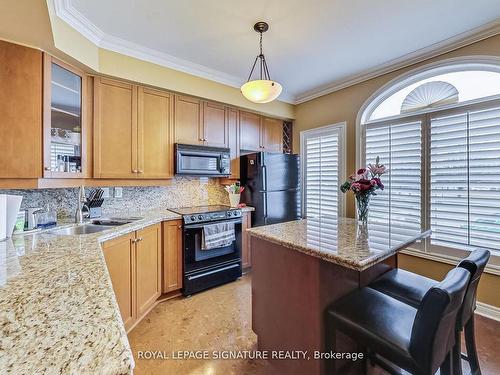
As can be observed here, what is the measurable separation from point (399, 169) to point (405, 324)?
6.84 feet

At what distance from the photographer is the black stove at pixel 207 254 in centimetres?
258

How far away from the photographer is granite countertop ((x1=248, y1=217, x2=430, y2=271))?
116 centimetres

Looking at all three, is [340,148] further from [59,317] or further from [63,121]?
[59,317]

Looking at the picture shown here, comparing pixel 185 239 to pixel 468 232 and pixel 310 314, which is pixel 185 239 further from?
pixel 468 232

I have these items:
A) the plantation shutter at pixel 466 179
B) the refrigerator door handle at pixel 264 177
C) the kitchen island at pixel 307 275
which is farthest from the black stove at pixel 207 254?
the plantation shutter at pixel 466 179

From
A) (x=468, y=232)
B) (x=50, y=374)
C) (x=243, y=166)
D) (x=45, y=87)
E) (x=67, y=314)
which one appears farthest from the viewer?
(x=243, y=166)

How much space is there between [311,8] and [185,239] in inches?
97.1

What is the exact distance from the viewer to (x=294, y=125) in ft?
13.3

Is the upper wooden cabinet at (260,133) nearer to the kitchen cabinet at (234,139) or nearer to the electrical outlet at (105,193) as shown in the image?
the kitchen cabinet at (234,139)

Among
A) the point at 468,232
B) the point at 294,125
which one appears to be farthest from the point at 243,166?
the point at 468,232

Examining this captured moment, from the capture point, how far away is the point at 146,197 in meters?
2.94

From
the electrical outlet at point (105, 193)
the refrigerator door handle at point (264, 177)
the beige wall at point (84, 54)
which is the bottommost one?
the electrical outlet at point (105, 193)

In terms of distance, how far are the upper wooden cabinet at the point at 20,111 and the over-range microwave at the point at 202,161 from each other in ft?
4.20

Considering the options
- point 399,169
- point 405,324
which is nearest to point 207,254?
point 405,324
